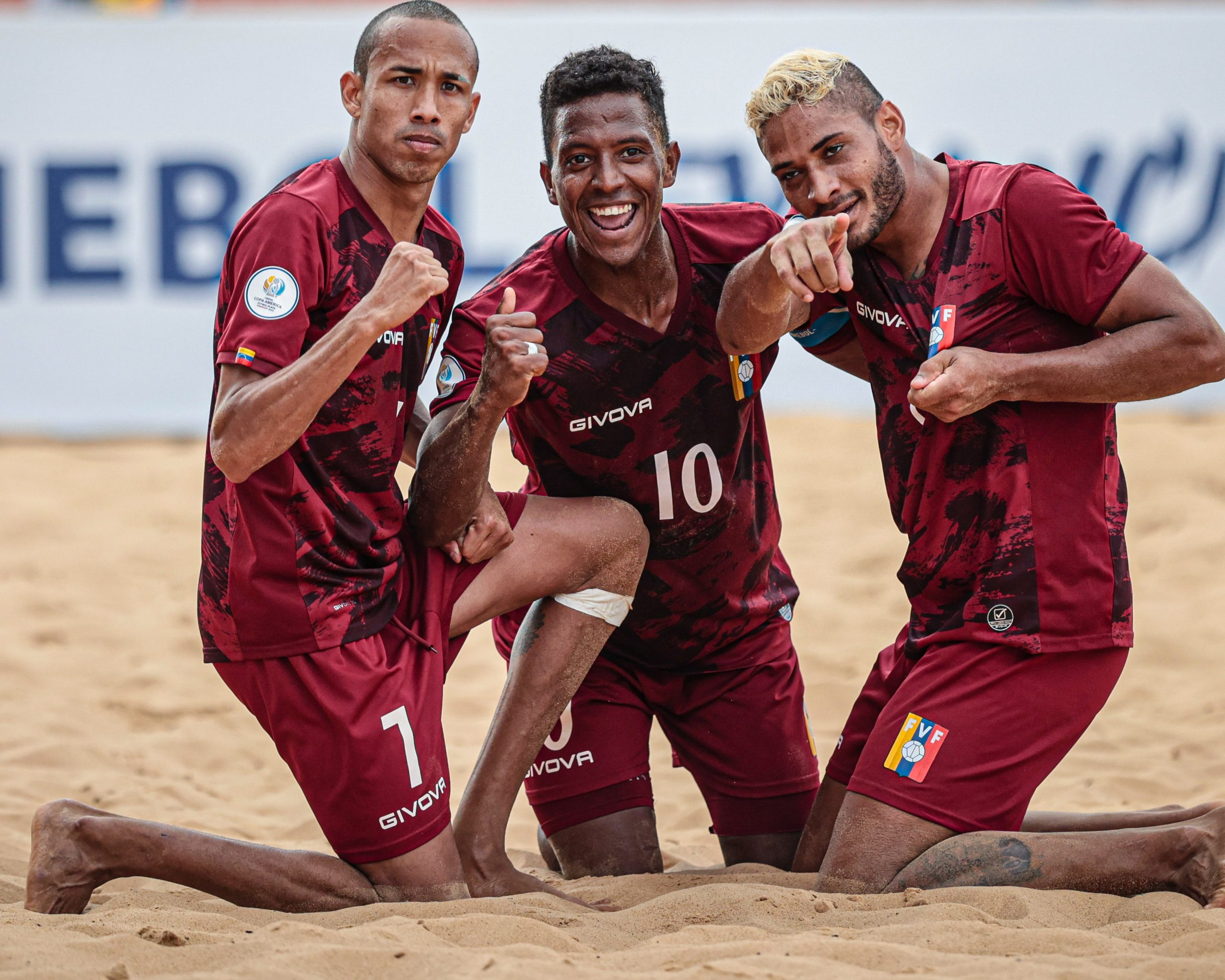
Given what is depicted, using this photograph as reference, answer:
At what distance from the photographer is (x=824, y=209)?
3.31 metres

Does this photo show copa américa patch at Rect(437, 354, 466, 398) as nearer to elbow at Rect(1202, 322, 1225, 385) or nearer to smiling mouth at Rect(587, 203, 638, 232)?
smiling mouth at Rect(587, 203, 638, 232)

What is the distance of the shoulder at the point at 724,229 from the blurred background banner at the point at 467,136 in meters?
3.75

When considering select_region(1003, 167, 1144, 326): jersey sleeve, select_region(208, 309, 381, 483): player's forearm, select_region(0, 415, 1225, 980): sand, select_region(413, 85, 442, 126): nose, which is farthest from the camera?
select_region(413, 85, 442, 126): nose

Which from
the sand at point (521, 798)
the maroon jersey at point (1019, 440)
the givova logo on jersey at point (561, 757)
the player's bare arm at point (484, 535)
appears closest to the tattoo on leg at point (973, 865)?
the sand at point (521, 798)

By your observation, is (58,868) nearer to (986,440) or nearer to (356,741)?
(356,741)

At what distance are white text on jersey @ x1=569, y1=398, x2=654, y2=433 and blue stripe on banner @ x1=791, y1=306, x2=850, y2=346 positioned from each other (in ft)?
1.51

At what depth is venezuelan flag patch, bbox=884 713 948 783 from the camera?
322 centimetres

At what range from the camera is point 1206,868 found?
9.84ft

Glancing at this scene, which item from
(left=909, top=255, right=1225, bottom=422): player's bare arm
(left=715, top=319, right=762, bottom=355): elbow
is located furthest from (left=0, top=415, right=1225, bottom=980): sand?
(left=715, top=319, right=762, bottom=355): elbow

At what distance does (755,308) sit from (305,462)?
1.13 m

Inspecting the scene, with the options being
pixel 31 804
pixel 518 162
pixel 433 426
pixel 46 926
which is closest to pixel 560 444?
pixel 433 426

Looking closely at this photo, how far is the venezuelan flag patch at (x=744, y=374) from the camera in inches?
143

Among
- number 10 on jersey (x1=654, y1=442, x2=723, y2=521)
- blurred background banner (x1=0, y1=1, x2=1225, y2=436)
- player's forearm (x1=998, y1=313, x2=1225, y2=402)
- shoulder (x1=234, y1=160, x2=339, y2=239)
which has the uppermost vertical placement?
blurred background banner (x1=0, y1=1, x2=1225, y2=436)

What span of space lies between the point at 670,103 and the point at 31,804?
5.18 metres
